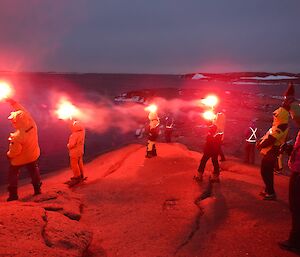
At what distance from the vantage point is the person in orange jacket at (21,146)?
741 cm

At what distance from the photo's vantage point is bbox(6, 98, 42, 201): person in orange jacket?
7.41 meters

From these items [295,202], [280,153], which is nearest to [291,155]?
[295,202]

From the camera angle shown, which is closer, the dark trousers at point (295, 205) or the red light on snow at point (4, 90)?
the dark trousers at point (295, 205)

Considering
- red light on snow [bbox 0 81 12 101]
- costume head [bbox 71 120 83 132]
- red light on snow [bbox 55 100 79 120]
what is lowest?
costume head [bbox 71 120 83 132]

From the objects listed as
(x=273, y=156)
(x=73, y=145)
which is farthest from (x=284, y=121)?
(x=73, y=145)

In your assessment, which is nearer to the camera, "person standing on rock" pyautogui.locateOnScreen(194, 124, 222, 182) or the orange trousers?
"person standing on rock" pyautogui.locateOnScreen(194, 124, 222, 182)

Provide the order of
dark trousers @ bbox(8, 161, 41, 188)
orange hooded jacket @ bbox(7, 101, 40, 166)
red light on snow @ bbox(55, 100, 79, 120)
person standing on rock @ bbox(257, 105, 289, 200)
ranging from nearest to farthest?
person standing on rock @ bbox(257, 105, 289, 200) < orange hooded jacket @ bbox(7, 101, 40, 166) < dark trousers @ bbox(8, 161, 41, 188) < red light on snow @ bbox(55, 100, 79, 120)

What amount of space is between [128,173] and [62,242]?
543cm

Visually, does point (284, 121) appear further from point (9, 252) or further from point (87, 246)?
point (9, 252)

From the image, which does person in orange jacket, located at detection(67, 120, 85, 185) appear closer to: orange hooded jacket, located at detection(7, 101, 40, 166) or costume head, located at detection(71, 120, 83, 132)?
costume head, located at detection(71, 120, 83, 132)

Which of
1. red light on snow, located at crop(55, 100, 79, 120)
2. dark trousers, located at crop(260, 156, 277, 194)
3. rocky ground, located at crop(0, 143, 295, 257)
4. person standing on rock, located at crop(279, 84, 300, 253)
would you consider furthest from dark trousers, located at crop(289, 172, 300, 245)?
red light on snow, located at crop(55, 100, 79, 120)

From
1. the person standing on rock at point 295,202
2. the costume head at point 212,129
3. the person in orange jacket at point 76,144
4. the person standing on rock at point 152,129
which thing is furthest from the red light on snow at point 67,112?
the person standing on rock at point 295,202

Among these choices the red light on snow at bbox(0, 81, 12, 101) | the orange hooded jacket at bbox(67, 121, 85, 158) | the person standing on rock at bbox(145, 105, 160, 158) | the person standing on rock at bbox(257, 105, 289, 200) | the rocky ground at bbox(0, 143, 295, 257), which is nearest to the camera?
the rocky ground at bbox(0, 143, 295, 257)

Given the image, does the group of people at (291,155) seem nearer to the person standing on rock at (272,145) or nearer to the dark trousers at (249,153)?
the person standing on rock at (272,145)
